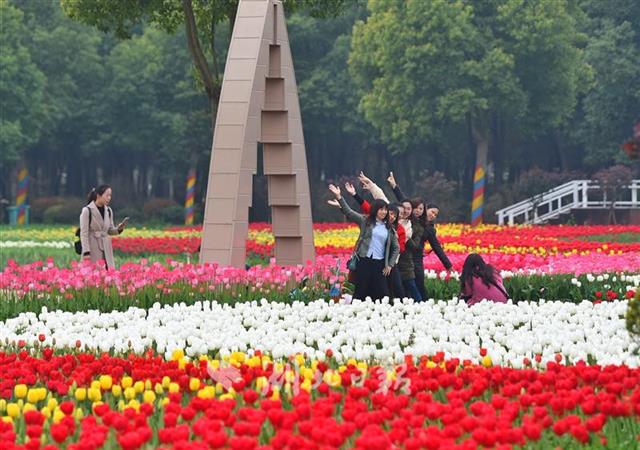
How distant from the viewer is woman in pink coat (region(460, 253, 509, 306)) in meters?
14.0

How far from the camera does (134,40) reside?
210ft

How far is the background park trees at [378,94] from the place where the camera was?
48.6 meters

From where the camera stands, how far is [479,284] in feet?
46.2

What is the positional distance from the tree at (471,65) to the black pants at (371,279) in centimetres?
3315

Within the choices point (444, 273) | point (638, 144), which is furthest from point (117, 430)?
point (444, 273)

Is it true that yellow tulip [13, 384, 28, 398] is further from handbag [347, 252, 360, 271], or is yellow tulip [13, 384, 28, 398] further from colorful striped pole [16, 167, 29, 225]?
colorful striped pole [16, 167, 29, 225]

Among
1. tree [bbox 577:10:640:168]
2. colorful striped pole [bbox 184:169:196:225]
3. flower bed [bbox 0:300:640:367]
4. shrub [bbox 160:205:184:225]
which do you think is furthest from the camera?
shrub [bbox 160:205:184:225]

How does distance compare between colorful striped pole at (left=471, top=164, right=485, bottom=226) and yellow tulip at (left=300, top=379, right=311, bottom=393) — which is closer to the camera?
yellow tulip at (left=300, top=379, right=311, bottom=393)

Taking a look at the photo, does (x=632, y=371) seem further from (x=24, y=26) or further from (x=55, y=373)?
(x=24, y=26)

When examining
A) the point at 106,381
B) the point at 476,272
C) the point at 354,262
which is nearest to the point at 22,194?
the point at 354,262

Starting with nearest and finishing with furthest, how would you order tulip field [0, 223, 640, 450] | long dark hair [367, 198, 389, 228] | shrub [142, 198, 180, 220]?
tulip field [0, 223, 640, 450] → long dark hair [367, 198, 389, 228] → shrub [142, 198, 180, 220]

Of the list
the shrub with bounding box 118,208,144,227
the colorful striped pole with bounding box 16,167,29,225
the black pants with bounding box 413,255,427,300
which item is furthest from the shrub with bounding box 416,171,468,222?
the black pants with bounding box 413,255,427,300

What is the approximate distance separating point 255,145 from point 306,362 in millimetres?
8837

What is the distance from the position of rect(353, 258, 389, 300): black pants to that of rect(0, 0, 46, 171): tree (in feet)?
132
